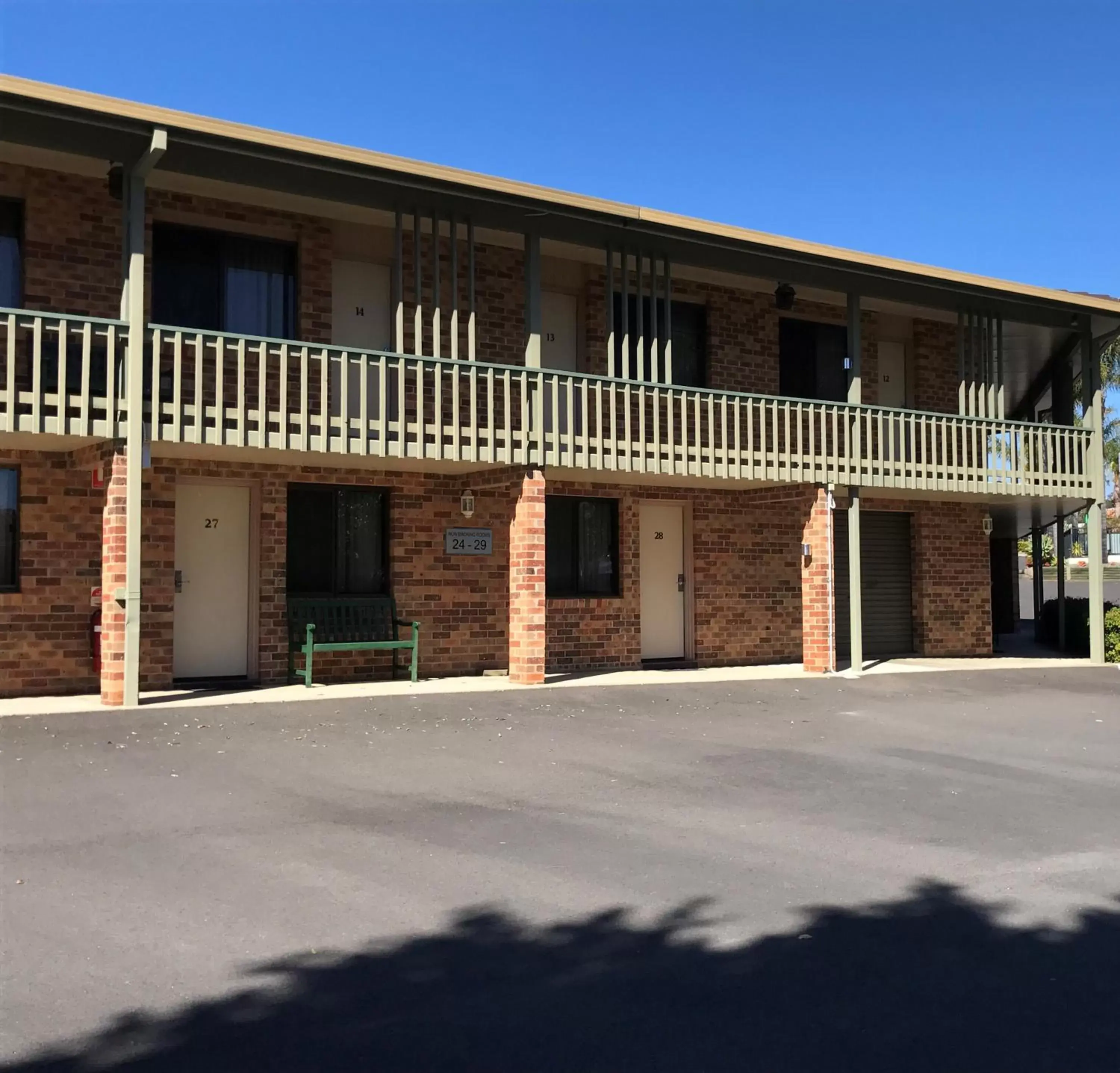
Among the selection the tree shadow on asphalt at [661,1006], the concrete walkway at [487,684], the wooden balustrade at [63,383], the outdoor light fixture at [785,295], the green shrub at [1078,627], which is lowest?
the tree shadow on asphalt at [661,1006]

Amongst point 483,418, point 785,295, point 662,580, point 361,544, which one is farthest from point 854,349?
point 361,544

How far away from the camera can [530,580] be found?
12.0m

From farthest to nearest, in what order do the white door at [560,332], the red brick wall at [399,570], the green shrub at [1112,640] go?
1. the green shrub at [1112,640]
2. the white door at [560,332]
3. the red brick wall at [399,570]

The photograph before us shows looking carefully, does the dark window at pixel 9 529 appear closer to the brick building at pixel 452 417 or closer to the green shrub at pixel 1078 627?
the brick building at pixel 452 417

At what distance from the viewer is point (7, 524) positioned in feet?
36.5

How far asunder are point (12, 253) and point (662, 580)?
27.4 feet

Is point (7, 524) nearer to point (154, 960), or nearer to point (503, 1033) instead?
point (154, 960)

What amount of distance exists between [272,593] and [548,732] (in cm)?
422

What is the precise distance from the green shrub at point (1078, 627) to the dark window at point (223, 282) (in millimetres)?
12175

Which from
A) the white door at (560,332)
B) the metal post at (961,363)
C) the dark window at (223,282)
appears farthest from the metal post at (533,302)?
the metal post at (961,363)

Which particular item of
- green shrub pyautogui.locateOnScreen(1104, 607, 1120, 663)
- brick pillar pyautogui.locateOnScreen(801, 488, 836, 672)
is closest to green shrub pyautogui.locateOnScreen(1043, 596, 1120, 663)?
green shrub pyautogui.locateOnScreen(1104, 607, 1120, 663)

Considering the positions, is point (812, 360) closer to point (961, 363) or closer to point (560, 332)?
point (961, 363)

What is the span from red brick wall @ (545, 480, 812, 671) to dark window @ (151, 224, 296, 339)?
3802 millimetres

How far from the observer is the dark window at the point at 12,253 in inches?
435
